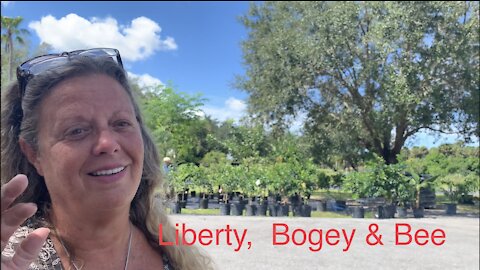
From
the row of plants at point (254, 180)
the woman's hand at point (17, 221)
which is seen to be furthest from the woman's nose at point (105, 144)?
the row of plants at point (254, 180)

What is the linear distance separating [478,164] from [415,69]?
7.18 metres

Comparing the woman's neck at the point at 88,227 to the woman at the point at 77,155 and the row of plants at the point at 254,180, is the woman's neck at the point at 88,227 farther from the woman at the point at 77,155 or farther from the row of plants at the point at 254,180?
the row of plants at the point at 254,180

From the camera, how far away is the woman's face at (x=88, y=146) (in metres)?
0.98

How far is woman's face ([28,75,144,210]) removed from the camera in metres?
0.98

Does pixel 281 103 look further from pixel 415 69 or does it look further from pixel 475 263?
pixel 475 263

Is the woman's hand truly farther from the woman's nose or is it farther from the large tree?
the large tree

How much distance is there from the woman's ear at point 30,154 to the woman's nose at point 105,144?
0.68ft

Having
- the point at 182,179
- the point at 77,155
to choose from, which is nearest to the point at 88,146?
the point at 77,155

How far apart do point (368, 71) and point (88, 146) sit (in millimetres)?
12321

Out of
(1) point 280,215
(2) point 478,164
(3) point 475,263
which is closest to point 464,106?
(2) point 478,164

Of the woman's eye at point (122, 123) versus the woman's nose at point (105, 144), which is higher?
the woman's eye at point (122, 123)

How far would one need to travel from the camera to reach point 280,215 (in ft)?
33.6

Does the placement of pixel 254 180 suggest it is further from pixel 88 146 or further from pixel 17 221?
pixel 17 221

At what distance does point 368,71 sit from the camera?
12422mm
